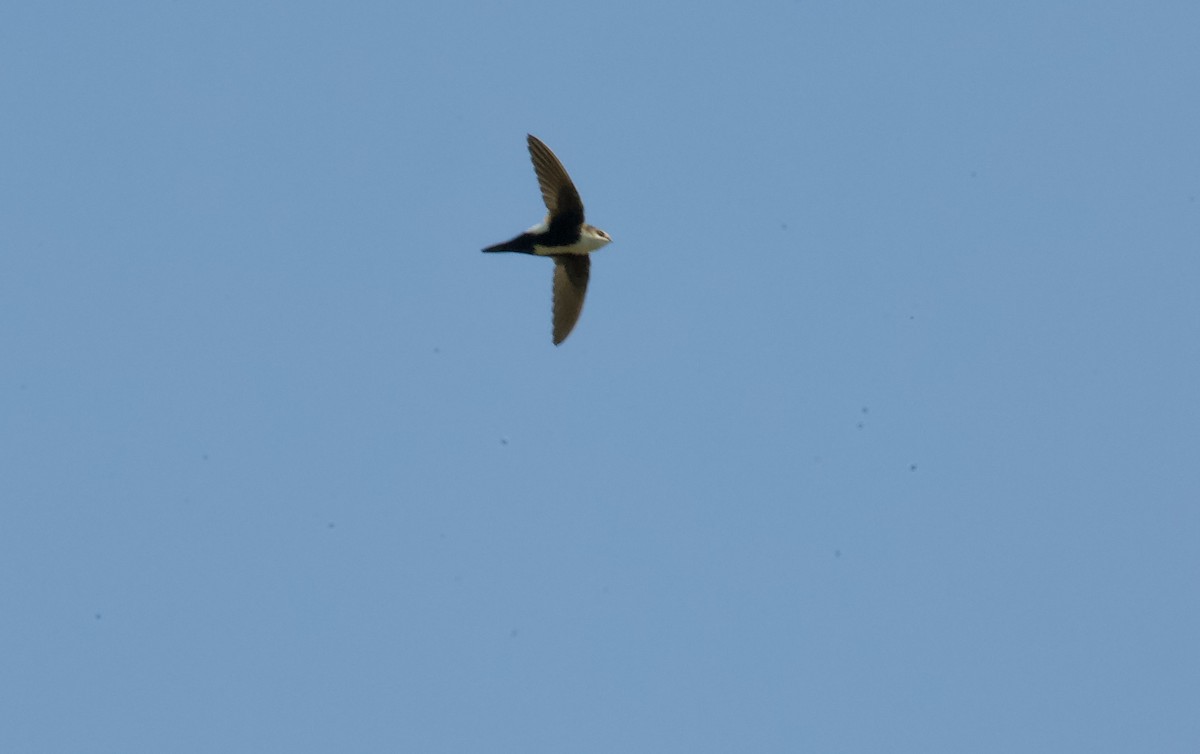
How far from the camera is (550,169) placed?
88.7 ft

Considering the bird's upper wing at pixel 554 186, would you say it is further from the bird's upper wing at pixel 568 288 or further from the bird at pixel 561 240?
the bird's upper wing at pixel 568 288

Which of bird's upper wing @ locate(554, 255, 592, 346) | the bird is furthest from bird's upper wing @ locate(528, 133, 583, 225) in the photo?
bird's upper wing @ locate(554, 255, 592, 346)

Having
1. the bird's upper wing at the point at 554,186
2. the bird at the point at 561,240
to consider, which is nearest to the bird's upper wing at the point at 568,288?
the bird at the point at 561,240

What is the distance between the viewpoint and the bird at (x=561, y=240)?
27.1 meters

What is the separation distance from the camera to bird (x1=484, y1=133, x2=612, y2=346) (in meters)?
27.1

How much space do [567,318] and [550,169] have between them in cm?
199

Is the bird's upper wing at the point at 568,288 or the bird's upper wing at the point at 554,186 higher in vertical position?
the bird's upper wing at the point at 554,186

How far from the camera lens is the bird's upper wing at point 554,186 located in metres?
27.0

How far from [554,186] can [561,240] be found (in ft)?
2.41

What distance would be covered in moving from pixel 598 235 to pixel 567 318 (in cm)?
113

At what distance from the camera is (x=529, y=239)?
27406 mm

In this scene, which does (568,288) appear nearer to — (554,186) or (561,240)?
(561,240)

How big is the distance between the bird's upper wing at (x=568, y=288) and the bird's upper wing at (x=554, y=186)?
0.88m

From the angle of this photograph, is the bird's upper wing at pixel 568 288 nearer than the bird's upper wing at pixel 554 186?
No
